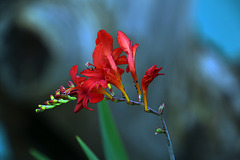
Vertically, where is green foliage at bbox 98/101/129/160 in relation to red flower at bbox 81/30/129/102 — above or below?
below

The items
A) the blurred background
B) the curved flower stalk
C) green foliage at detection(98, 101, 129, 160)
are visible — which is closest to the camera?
the curved flower stalk

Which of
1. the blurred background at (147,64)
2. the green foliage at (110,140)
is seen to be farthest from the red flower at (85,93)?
the blurred background at (147,64)

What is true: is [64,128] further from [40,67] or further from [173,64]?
[173,64]

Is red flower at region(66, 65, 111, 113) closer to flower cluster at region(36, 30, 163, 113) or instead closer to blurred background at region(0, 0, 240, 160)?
flower cluster at region(36, 30, 163, 113)

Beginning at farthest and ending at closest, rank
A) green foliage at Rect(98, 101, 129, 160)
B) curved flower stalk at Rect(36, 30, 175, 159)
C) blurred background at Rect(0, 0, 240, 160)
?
blurred background at Rect(0, 0, 240, 160)
green foliage at Rect(98, 101, 129, 160)
curved flower stalk at Rect(36, 30, 175, 159)

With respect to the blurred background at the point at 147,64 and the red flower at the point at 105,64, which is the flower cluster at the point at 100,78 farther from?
the blurred background at the point at 147,64

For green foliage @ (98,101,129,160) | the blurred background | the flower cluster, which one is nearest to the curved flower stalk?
the flower cluster

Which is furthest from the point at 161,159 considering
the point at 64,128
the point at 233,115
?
the point at 64,128
